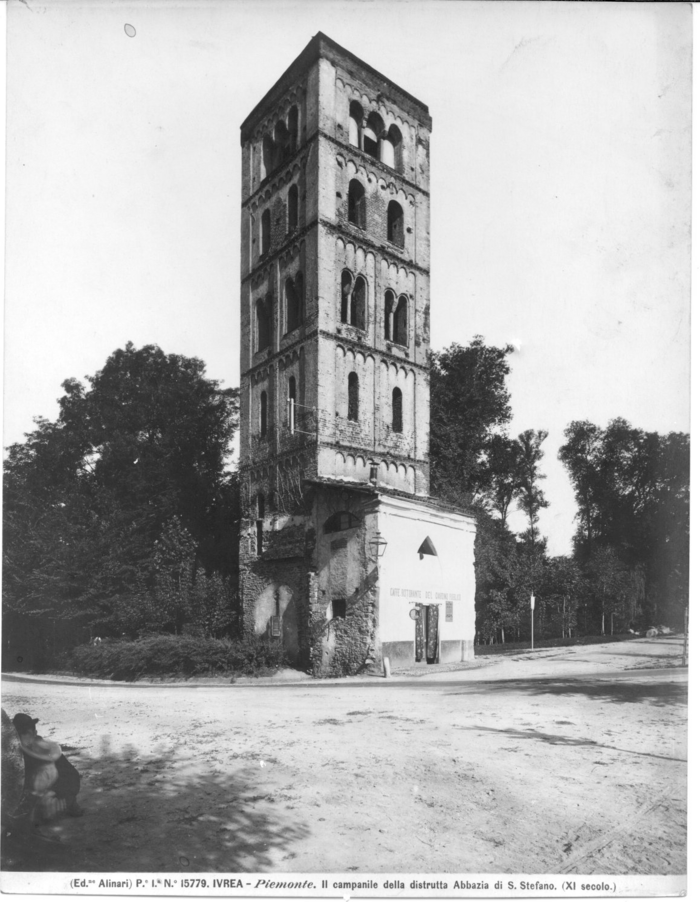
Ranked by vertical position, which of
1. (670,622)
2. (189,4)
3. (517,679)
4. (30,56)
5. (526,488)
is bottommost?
(517,679)

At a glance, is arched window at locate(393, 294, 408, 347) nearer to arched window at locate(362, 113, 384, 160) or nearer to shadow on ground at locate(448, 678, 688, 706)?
arched window at locate(362, 113, 384, 160)

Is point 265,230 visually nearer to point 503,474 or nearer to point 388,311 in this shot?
point 388,311

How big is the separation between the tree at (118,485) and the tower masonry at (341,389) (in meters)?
2.62

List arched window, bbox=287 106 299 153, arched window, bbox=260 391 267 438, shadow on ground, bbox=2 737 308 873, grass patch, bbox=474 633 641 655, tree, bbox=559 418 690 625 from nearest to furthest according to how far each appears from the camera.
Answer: shadow on ground, bbox=2 737 308 873
tree, bbox=559 418 690 625
arched window, bbox=287 106 299 153
grass patch, bbox=474 633 641 655
arched window, bbox=260 391 267 438

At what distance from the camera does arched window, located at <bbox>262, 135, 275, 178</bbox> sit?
25.8 m

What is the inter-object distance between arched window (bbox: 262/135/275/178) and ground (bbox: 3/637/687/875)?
20.0 metres

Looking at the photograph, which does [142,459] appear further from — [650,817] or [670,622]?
[650,817]

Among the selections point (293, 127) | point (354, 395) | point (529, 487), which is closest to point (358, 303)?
point (354, 395)

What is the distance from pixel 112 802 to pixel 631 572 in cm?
2265

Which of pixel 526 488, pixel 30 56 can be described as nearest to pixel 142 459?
pixel 526 488

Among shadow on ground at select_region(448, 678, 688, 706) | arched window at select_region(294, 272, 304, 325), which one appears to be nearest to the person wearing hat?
shadow on ground at select_region(448, 678, 688, 706)

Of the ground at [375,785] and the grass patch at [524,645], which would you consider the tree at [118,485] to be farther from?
the grass patch at [524,645]

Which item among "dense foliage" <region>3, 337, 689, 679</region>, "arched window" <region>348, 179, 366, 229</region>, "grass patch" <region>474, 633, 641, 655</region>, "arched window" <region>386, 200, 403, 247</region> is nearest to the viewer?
"dense foliage" <region>3, 337, 689, 679</region>

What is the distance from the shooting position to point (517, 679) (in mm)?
14961
